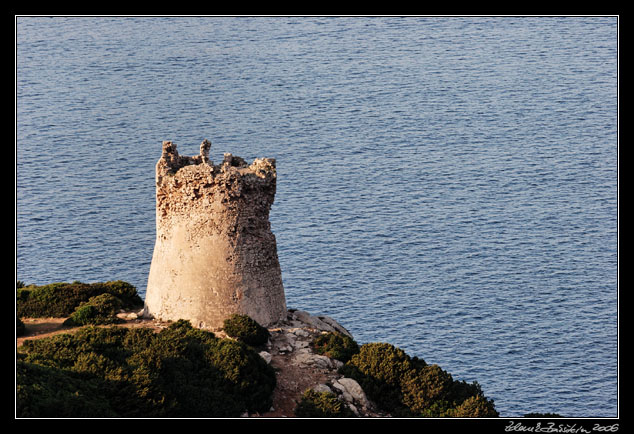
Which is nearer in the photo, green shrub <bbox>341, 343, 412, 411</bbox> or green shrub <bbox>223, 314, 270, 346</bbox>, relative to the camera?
green shrub <bbox>341, 343, 412, 411</bbox>

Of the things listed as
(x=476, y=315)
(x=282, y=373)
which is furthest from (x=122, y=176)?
(x=282, y=373)

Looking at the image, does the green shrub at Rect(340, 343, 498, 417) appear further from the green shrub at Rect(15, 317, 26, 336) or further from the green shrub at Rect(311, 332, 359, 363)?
the green shrub at Rect(15, 317, 26, 336)

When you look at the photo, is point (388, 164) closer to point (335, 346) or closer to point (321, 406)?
point (335, 346)

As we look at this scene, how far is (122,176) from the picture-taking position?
133 meters

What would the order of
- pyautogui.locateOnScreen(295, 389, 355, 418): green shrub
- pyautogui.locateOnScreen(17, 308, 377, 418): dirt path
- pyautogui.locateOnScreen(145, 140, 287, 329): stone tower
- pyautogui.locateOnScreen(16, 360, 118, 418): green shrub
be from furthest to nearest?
pyautogui.locateOnScreen(145, 140, 287, 329): stone tower, pyautogui.locateOnScreen(17, 308, 377, 418): dirt path, pyautogui.locateOnScreen(295, 389, 355, 418): green shrub, pyautogui.locateOnScreen(16, 360, 118, 418): green shrub

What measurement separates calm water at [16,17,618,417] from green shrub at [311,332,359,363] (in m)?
35.0

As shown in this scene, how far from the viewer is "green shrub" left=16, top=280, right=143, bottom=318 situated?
5938 cm

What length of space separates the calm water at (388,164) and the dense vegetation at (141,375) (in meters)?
40.8

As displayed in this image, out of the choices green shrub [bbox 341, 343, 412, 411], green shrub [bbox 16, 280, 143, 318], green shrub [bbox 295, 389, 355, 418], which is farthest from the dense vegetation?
green shrub [bbox 16, 280, 143, 318]

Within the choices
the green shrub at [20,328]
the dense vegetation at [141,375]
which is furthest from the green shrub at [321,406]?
the green shrub at [20,328]

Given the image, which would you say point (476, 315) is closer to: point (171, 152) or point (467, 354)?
point (467, 354)

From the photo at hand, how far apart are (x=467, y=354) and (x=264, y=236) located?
45.2 metres

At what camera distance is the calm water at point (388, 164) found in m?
106

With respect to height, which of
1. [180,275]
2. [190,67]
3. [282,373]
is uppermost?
[190,67]
